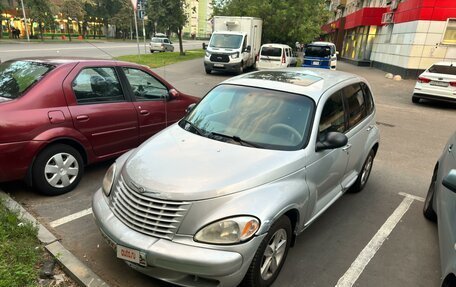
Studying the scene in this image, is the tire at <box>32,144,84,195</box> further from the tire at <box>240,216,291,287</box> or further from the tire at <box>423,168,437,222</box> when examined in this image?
the tire at <box>423,168,437,222</box>

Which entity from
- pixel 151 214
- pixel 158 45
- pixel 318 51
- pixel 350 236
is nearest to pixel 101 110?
pixel 151 214

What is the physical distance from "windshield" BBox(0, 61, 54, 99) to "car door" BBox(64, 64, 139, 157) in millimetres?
379

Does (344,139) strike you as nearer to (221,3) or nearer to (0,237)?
(0,237)

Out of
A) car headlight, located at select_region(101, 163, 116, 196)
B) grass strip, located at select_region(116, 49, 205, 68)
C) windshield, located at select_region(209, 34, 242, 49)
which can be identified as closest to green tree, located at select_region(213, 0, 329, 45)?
grass strip, located at select_region(116, 49, 205, 68)

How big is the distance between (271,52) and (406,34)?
30.9 ft

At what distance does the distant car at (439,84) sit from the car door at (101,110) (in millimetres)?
11679

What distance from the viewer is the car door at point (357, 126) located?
435 cm

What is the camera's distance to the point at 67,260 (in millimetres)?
3221

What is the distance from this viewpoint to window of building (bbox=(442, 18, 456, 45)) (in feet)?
66.6

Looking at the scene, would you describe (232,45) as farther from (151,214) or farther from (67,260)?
(151,214)

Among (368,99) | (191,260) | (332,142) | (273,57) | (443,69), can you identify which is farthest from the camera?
(273,57)

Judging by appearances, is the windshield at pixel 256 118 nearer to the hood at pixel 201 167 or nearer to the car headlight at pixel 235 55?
A: the hood at pixel 201 167

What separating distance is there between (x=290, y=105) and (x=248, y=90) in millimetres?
555

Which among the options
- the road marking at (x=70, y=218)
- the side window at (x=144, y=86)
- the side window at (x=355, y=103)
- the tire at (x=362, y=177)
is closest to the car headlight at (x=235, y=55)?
the side window at (x=144, y=86)
